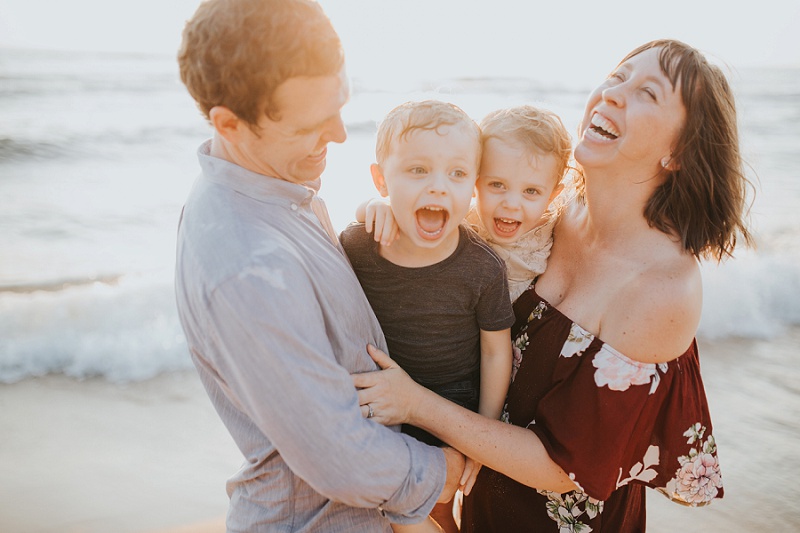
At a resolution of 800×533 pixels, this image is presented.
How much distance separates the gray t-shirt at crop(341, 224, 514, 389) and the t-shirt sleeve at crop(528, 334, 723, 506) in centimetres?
33

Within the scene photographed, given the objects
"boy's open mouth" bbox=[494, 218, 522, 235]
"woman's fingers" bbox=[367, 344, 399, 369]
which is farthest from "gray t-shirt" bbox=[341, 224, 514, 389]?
"woman's fingers" bbox=[367, 344, 399, 369]

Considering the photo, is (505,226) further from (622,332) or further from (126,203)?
(126,203)

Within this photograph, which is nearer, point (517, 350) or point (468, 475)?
point (468, 475)

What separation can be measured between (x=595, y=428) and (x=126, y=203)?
326 inches

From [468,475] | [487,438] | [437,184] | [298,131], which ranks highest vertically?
[298,131]

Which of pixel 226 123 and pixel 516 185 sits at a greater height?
pixel 226 123

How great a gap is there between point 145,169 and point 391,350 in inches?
353

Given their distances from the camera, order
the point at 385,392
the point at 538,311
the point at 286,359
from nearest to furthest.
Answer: the point at 286,359 < the point at 385,392 < the point at 538,311

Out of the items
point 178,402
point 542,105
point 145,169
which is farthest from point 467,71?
point 542,105

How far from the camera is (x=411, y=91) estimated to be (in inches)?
612

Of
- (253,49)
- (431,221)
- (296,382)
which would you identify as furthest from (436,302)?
(253,49)

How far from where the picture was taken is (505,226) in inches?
106

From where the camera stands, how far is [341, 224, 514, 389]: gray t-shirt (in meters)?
2.52

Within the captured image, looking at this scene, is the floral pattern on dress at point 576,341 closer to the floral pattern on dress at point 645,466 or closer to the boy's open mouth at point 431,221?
the floral pattern on dress at point 645,466
